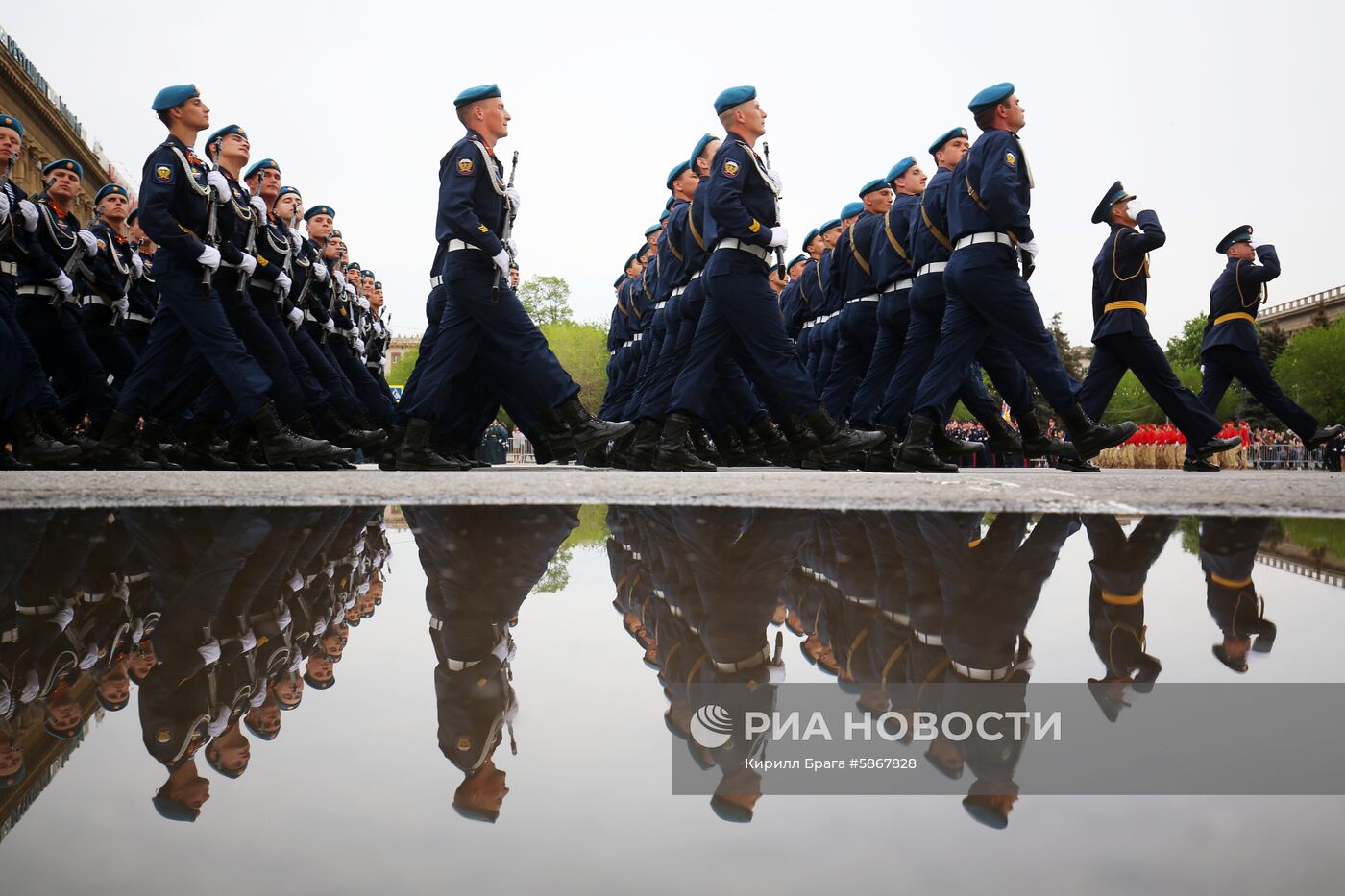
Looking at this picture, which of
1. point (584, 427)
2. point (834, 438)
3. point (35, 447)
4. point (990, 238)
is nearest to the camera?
point (584, 427)

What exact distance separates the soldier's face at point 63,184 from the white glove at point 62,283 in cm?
99

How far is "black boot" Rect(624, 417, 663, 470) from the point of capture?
8.70m

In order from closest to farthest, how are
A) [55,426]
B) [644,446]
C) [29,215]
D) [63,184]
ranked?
[644,446] → [55,426] → [29,215] → [63,184]

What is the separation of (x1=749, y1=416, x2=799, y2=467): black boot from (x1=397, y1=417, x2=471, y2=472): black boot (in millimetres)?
3472

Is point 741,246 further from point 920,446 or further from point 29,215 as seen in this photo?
point 29,215

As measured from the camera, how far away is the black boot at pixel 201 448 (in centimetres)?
888

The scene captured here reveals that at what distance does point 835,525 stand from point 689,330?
6.24m

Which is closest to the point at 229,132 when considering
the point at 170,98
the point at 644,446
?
the point at 170,98

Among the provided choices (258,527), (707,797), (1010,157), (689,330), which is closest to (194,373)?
(689,330)

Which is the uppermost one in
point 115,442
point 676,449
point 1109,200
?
point 1109,200

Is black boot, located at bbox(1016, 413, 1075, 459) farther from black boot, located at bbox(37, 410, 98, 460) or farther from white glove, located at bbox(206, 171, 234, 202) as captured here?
black boot, located at bbox(37, 410, 98, 460)

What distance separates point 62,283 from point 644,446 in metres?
4.92

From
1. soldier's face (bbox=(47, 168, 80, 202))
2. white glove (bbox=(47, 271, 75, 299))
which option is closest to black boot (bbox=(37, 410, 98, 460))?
white glove (bbox=(47, 271, 75, 299))

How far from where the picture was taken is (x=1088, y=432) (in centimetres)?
784
